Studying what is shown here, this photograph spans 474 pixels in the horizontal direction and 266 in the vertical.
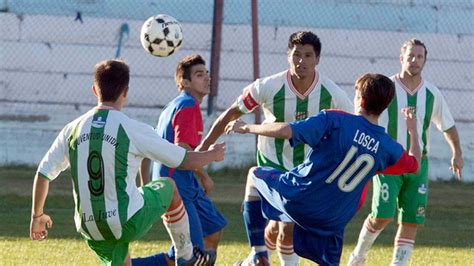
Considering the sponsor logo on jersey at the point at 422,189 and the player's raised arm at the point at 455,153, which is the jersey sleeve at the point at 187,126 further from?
the player's raised arm at the point at 455,153

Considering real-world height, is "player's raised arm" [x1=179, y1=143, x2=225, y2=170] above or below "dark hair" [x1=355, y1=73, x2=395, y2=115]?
below

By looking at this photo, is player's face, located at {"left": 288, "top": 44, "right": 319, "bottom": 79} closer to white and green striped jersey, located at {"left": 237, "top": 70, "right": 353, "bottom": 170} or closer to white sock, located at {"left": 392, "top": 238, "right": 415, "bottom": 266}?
white and green striped jersey, located at {"left": 237, "top": 70, "right": 353, "bottom": 170}

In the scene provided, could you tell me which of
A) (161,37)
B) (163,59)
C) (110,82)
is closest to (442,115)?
(161,37)

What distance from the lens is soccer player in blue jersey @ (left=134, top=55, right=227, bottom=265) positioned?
7.53 metres

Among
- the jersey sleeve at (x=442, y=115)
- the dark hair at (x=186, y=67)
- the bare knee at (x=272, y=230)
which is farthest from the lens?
the jersey sleeve at (x=442, y=115)

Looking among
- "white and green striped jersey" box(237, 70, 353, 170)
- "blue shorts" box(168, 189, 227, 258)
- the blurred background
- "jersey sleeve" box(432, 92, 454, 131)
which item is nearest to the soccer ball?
"white and green striped jersey" box(237, 70, 353, 170)

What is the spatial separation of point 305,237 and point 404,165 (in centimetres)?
76

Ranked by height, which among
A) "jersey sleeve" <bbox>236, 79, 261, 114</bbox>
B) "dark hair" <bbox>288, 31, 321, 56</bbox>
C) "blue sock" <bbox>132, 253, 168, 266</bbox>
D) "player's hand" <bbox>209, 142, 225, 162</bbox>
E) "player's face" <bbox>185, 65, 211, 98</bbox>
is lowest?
"blue sock" <bbox>132, 253, 168, 266</bbox>

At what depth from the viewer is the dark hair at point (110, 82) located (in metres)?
6.38

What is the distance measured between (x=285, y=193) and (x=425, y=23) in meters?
10.1

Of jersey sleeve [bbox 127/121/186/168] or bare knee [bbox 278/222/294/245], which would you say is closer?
jersey sleeve [bbox 127/121/186/168]

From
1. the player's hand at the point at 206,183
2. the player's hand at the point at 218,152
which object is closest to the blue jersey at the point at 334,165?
the player's hand at the point at 218,152

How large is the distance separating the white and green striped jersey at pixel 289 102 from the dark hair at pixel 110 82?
182cm

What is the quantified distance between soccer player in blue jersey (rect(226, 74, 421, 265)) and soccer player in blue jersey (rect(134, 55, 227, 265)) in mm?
758
